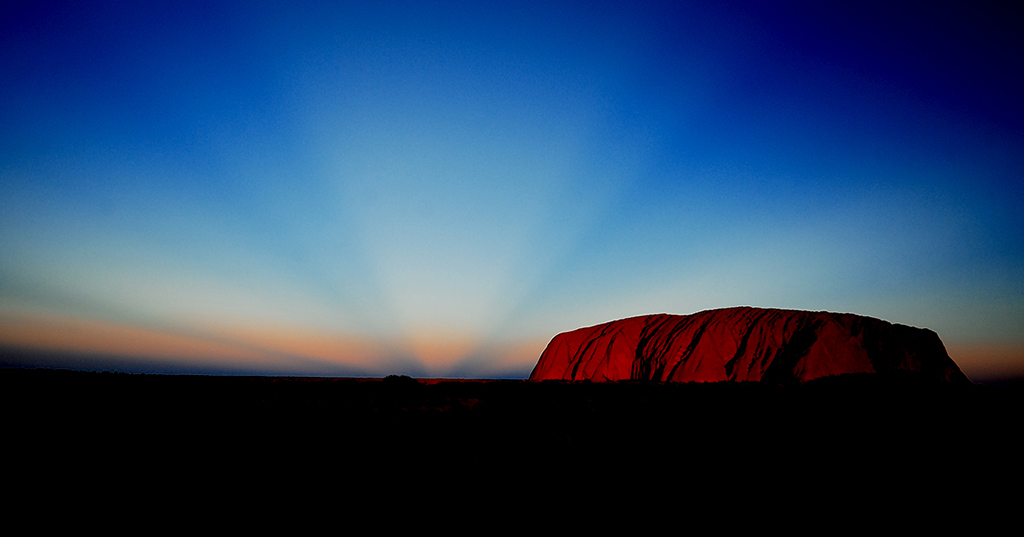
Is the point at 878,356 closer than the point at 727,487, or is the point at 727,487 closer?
the point at 727,487

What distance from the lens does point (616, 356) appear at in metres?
46.4

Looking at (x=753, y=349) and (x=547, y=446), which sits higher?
(x=753, y=349)

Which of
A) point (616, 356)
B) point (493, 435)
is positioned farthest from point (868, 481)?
point (616, 356)

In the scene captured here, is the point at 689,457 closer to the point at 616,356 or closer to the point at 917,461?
the point at 917,461

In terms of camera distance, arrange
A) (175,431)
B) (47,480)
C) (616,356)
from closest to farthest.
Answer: (47,480) < (175,431) < (616,356)

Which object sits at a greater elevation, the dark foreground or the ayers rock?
the ayers rock

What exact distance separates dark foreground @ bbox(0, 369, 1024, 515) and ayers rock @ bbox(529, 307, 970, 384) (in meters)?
30.0

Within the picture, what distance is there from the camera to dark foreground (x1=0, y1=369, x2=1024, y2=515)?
6.18m

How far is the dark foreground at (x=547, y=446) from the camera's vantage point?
618 cm

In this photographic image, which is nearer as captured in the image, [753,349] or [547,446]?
[547,446]

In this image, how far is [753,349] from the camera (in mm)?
39344

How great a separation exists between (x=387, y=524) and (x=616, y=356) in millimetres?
44682

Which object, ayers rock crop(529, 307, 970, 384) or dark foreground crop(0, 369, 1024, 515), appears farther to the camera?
ayers rock crop(529, 307, 970, 384)

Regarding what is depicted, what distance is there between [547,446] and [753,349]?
132ft
